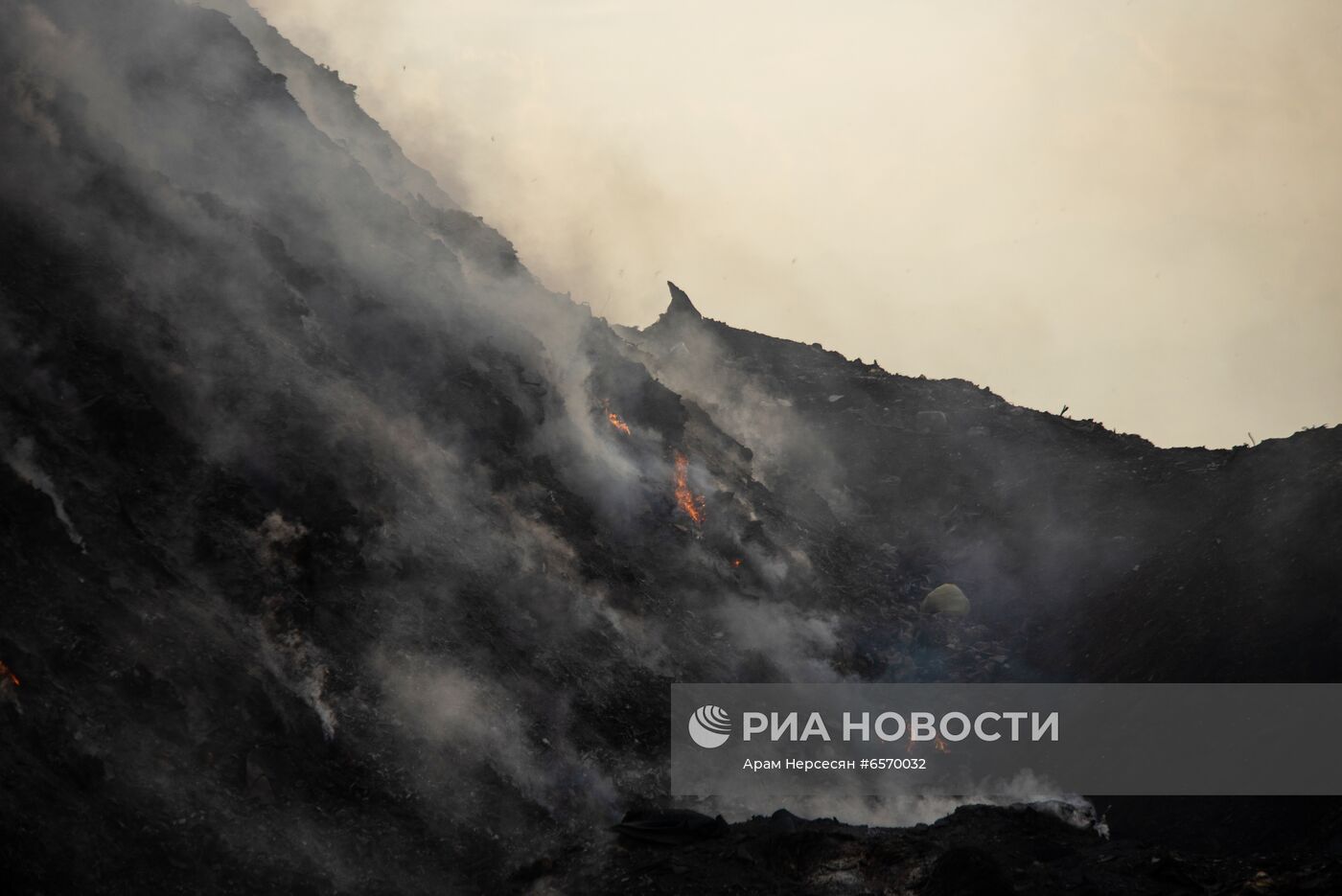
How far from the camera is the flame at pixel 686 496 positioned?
36469mm

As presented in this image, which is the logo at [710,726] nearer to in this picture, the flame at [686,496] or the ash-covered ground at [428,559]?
the ash-covered ground at [428,559]

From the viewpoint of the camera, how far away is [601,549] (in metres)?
31.9

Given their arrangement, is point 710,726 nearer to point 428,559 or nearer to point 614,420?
point 428,559

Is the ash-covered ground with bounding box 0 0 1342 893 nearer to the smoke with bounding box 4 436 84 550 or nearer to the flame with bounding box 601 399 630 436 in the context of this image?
the smoke with bounding box 4 436 84 550

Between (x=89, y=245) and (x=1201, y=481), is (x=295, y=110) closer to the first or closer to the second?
(x=89, y=245)

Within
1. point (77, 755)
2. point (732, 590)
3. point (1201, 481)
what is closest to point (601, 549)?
point (732, 590)

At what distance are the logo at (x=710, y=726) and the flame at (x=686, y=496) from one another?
9.25 meters

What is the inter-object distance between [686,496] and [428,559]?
11.7 meters

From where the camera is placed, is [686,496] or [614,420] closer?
[686,496]

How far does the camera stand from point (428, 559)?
89.6 feet

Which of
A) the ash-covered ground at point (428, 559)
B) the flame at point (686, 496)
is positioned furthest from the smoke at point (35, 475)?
the flame at point (686, 496)

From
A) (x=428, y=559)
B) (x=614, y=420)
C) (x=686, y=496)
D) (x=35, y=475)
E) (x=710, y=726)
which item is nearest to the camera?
(x=35, y=475)

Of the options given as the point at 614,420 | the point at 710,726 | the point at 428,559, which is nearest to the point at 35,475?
the point at 428,559

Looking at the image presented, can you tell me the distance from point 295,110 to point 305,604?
21.1 metres
